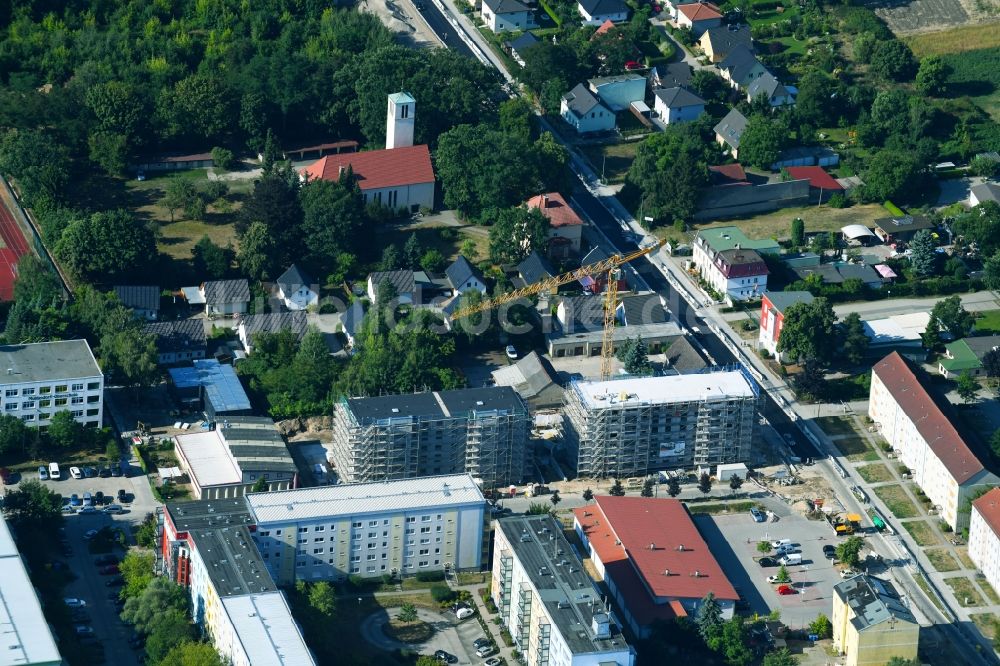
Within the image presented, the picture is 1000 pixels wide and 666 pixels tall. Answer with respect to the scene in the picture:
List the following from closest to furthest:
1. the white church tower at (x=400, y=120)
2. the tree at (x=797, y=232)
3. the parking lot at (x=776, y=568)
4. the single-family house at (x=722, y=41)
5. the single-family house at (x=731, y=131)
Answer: the parking lot at (x=776, y=568) < the tree at (x=797, y=232) < the white church tower at (x=400, y=120) < the single-family house at (x=731, y=131) < the single-family house at (x=722, y=41)

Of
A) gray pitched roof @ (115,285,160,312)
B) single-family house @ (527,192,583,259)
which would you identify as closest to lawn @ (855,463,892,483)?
single-family house @ (527,192,583,259)

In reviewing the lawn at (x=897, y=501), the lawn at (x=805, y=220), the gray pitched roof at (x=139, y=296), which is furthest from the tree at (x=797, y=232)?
the gray pitched roof at (x=139, y=296)

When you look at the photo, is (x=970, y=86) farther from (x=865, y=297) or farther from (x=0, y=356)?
(x=0, y=356)

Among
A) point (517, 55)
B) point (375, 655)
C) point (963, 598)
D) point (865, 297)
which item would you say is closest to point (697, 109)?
point (517, 55)

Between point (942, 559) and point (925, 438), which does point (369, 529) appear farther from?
point (925, 438)

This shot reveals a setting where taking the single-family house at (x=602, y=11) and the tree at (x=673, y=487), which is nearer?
the tree at (x=673, y=487)

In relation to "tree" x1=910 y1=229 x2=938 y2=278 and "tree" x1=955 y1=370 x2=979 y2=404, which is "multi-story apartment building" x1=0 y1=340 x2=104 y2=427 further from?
"tree" x1=910 y1=229 x2=938 y2=278

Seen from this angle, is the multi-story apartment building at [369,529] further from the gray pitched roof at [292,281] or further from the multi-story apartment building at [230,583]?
the gray pitched roof at [292,281]
